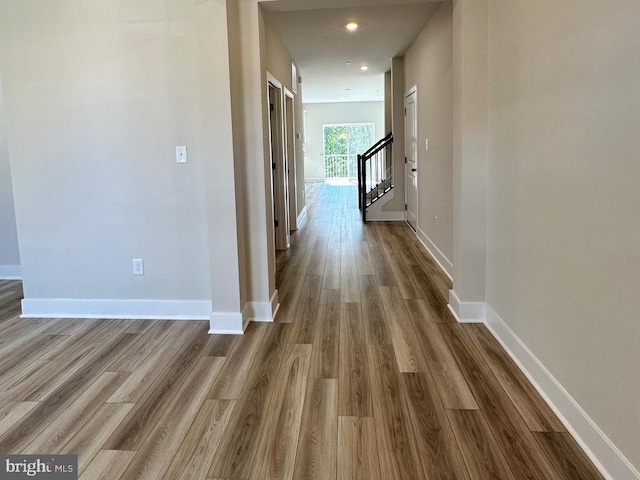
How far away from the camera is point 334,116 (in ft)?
53.0

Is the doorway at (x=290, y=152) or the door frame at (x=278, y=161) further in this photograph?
the doorway at (x=290, y=152)

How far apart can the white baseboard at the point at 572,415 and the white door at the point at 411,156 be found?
4.10 metres

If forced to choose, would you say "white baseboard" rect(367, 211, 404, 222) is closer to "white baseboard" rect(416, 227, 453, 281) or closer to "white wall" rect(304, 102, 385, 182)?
"white baseboard" rect(416, 227, 453, 281)

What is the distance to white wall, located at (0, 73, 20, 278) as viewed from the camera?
15.5ft

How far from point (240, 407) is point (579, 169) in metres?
Result: 1.88

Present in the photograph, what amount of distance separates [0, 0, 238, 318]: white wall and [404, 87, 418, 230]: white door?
3905mm

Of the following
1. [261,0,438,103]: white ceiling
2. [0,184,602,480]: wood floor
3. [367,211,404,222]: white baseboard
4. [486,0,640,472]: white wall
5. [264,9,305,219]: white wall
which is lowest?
[0,184,602,480]: wood floor

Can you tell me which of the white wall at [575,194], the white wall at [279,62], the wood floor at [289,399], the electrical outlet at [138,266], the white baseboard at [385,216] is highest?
the white wall at [279,62]

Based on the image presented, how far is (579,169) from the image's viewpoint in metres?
2.00

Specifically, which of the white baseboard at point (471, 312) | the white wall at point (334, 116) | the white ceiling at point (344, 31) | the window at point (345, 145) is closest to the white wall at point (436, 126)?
the white ceiling at point (344, 31)

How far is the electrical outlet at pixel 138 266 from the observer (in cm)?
364

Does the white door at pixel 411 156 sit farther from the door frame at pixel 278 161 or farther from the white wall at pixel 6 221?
the white wall at pixel 6 221

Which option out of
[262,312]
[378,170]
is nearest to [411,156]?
[378,170]

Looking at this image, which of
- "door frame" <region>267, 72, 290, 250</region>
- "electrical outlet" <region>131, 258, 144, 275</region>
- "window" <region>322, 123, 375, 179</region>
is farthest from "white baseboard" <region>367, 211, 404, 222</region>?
"window" <region>322, 123, 375, 179</region>
